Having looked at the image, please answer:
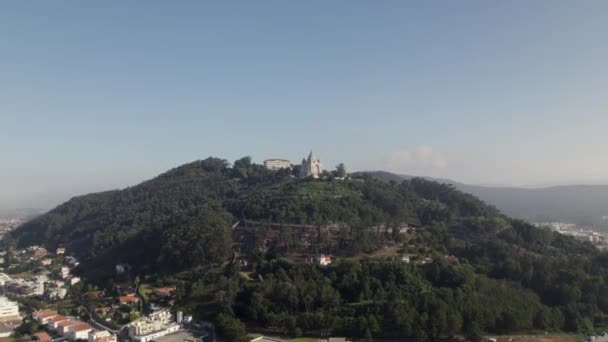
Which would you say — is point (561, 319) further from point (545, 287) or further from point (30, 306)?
point (30, 306)

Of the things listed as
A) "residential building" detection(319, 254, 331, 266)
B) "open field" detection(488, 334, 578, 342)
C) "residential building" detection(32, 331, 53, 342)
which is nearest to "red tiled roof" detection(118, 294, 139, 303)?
"residential building" detection(32, 331, 53, 342)

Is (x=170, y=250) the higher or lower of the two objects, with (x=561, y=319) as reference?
higher

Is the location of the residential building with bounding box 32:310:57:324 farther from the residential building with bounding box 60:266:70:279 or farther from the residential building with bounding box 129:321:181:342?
the residential building with bounding box 60:266:70:279

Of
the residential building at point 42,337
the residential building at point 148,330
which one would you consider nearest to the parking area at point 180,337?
the residential building at point 148,330

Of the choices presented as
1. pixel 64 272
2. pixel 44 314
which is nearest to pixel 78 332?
pixel 44 314

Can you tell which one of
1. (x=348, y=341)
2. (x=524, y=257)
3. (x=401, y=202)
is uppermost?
(x=401, y=202)

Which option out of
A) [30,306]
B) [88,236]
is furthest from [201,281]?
[88,236]

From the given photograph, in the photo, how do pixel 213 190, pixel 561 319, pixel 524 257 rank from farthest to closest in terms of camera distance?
1. pixel 213 190
2. pixel 524 257
3. pixel 561 319
